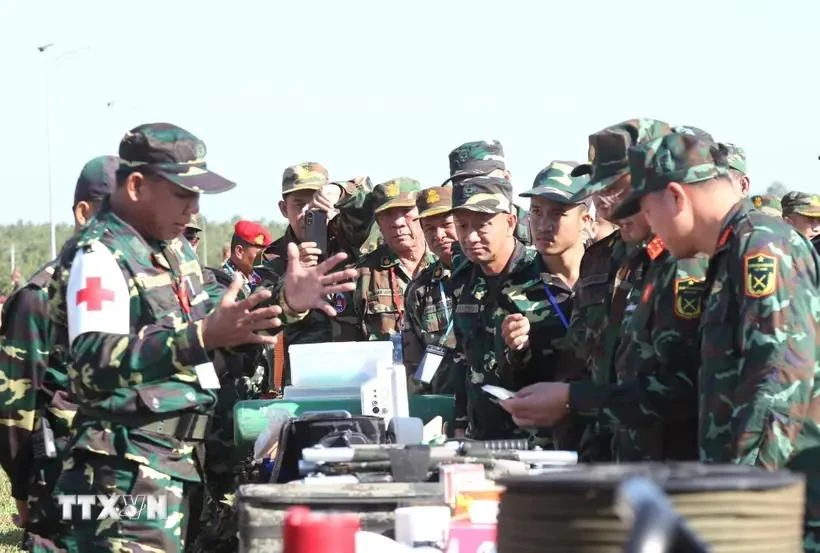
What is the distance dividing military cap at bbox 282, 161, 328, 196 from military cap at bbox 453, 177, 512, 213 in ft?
11.2

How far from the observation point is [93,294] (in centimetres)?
511

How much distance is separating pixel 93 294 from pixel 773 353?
7.64ft

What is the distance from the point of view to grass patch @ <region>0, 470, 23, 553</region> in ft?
31.0

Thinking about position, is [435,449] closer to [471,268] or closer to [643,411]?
[643,411]

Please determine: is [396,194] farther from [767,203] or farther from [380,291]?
[767,203]

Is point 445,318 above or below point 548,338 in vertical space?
above

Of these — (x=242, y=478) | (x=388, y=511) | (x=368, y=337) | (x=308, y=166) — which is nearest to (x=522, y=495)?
(x=388, y=511)

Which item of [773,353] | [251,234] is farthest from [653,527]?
[251,234]

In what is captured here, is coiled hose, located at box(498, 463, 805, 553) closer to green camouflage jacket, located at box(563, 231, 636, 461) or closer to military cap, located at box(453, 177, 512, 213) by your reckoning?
green camouflage jacket, located at box(563, 231, 636, 461)

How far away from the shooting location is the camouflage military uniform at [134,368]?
5078 millimetres

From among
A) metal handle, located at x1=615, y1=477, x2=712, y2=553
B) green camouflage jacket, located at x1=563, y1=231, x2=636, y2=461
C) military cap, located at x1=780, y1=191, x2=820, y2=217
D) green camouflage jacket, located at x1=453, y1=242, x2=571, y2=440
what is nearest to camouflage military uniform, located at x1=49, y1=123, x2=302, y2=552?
green camouflage jacket, located at x1=563, y1=231, x2=636, y2=461

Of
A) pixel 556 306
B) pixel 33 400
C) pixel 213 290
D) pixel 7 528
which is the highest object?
pixel 213 290

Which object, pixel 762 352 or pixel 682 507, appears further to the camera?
pixel 762 352

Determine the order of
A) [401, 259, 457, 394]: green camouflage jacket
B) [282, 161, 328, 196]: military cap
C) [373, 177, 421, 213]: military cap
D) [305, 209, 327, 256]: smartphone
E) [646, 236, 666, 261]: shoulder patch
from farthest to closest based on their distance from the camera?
[282, 161, 328, 196]: military cap
[373, 177, 421, 213]: military cap
[305, 209, 327, 256]: smartphone
[401, 259, 457, 394]: green camouflage jacket
[646, 236, 666, 261]: shoulder patch
